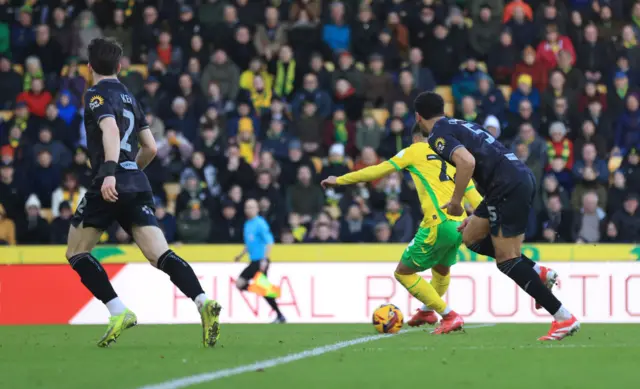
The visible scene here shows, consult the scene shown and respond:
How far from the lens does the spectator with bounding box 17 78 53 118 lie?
66.1ft

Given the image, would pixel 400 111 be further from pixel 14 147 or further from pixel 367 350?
pixel 367 350

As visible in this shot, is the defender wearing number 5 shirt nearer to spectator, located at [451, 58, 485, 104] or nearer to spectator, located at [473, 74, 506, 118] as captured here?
spectator, located at [473, 74, 506, 118]

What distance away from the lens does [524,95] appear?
19906mm

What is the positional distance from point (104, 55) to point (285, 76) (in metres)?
11.5

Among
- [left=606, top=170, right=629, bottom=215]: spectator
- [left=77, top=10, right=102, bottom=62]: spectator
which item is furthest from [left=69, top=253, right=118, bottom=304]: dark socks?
[left=77, top=10, right=102, bottom=62]: spectator

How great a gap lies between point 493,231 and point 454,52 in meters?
11.4

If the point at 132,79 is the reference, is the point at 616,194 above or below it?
below

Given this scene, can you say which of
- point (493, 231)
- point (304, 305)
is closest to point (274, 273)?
point (304, 305)

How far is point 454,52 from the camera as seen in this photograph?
20.7 metres

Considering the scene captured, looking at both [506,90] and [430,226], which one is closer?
[430,226]

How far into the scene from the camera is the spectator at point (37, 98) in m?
20.1

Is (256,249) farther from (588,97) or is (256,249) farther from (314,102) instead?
(588,97)

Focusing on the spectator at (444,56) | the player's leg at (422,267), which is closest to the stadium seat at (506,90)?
the spectator at (444,56)

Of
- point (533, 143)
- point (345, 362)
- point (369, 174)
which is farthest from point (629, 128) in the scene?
point (345, 362)
